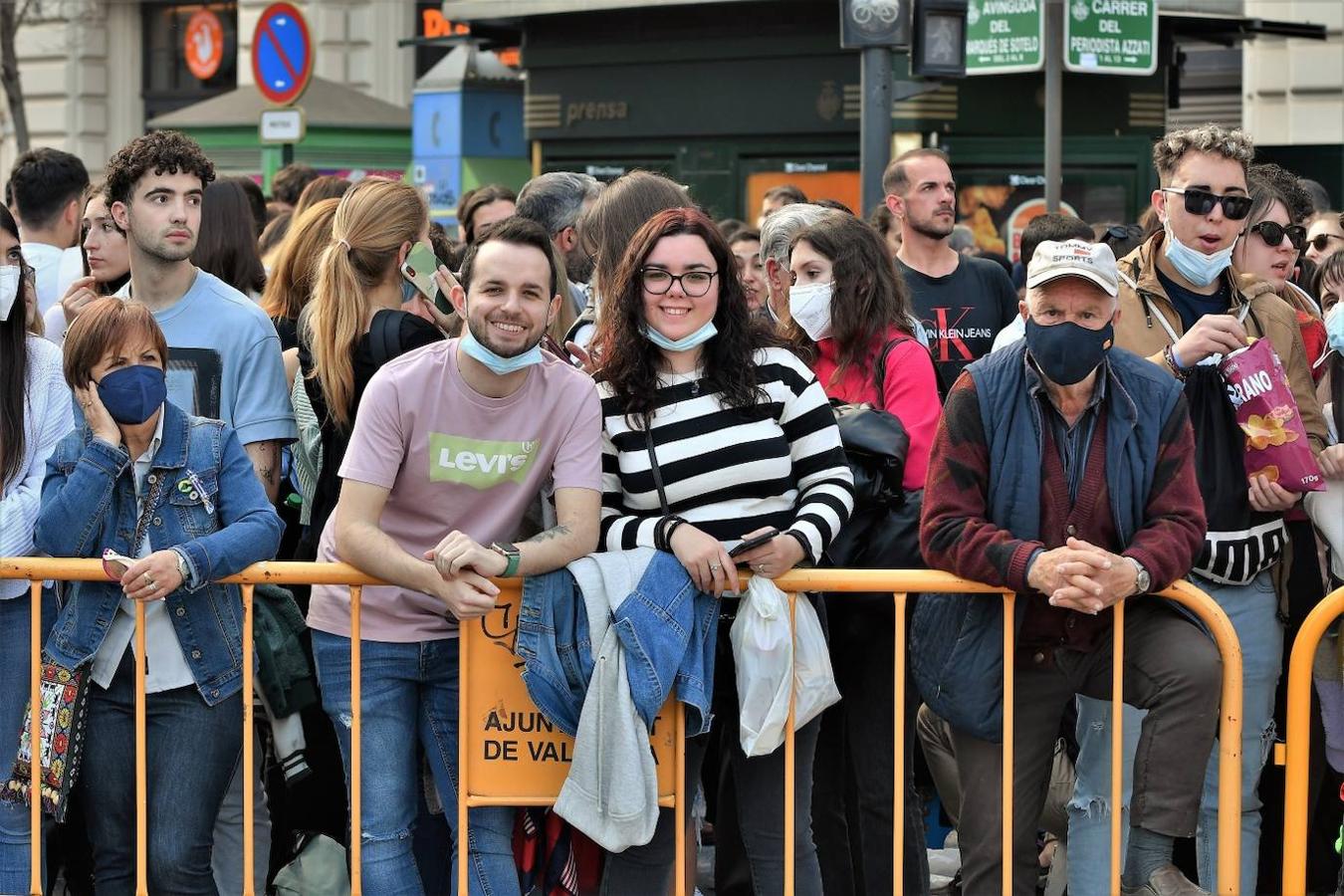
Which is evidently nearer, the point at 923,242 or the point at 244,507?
the point at 244,507

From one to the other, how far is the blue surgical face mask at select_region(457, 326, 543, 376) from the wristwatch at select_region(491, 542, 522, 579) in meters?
0.43

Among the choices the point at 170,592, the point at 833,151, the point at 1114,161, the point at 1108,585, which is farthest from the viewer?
the point at 833,151

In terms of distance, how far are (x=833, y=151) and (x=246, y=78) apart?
38.4ft

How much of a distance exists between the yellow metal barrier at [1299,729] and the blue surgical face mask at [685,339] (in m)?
1.58

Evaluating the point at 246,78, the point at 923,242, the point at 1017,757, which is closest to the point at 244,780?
the point at 1017,757

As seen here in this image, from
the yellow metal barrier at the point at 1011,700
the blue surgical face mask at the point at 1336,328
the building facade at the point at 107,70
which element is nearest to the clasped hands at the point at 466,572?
the yellow metal barrier at the point at 1011,700

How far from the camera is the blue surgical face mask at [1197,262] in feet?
17.0

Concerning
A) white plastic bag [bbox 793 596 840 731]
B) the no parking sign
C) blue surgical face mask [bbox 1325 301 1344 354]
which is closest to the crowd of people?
white plastic bag [bbox 793 596 840 731]

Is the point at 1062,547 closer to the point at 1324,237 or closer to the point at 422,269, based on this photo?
the point at 422,269

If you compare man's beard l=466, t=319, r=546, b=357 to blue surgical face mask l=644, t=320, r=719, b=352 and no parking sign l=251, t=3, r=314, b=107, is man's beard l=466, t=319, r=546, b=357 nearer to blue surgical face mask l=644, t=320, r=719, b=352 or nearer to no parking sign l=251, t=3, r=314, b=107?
blue surgical face mask l=644, t=320, r=719, b=352

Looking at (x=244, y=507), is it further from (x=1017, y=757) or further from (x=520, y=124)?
(x=520, y=124)

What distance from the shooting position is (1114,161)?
579 inches

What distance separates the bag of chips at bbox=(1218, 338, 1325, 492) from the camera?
497cm

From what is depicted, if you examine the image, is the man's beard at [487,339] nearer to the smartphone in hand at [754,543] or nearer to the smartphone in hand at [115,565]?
the smartphone in hand at [754,543]
